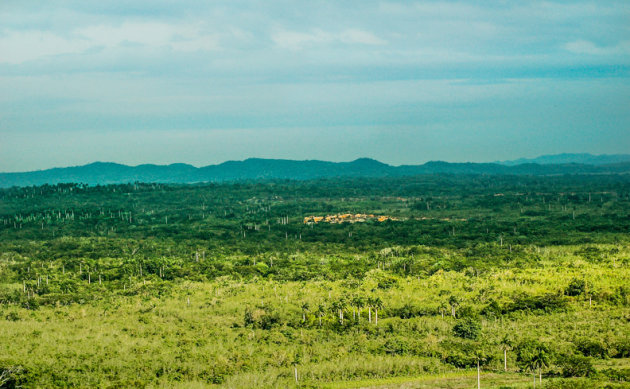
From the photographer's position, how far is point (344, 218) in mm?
139250

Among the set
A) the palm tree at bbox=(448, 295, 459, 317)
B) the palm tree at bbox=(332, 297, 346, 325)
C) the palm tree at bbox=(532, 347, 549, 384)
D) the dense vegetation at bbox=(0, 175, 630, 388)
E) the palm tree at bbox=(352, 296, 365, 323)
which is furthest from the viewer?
the palm tree at bbox=(352, 296, 365, 323)

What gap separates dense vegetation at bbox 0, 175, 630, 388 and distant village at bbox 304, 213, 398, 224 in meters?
19.0

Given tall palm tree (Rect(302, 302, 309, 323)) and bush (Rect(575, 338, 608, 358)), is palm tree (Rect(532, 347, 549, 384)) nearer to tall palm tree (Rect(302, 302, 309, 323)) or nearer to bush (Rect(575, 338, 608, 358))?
bush (Rect(575, 338, 608, 358))

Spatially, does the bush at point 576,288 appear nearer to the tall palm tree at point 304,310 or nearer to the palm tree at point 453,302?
the palm tree at point 453,302

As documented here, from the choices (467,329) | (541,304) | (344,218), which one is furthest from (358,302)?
(344,218)

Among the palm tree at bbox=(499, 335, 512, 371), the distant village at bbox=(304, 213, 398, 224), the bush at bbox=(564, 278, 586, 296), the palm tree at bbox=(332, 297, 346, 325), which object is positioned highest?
the distant village at bbox=(304, 213, 398, 224)

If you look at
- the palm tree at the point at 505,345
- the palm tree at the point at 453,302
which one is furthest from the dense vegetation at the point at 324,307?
the palm tree at the point at 453,302

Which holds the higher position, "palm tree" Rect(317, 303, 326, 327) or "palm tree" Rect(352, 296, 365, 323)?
"palm tree" Rect(352, 296, 365, 323)

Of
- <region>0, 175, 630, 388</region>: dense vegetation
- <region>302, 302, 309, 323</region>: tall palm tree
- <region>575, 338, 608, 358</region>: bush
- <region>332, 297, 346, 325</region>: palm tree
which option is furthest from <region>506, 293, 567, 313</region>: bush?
<region>302, 302, 309, 323</region>: tall palm tree

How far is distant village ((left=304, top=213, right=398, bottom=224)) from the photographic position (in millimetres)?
133500

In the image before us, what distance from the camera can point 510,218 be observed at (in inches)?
5064

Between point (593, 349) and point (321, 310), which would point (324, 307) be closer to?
point (321, 310)

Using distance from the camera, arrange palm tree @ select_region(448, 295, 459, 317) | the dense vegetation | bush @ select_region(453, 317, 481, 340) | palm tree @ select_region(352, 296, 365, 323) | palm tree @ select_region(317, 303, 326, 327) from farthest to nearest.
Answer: palm tree @ select_region(352, 296, 365, 323) < palm tree @ select_region(448, 295, 459, 317) < palm tree @ select_region(317, 303, 326, 327) < bush @ select_region(453, 317, 481, 340) < the dense vegetation

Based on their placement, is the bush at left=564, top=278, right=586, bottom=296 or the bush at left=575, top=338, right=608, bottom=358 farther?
the bush at left=564, top=278, right=586, bottom=296
